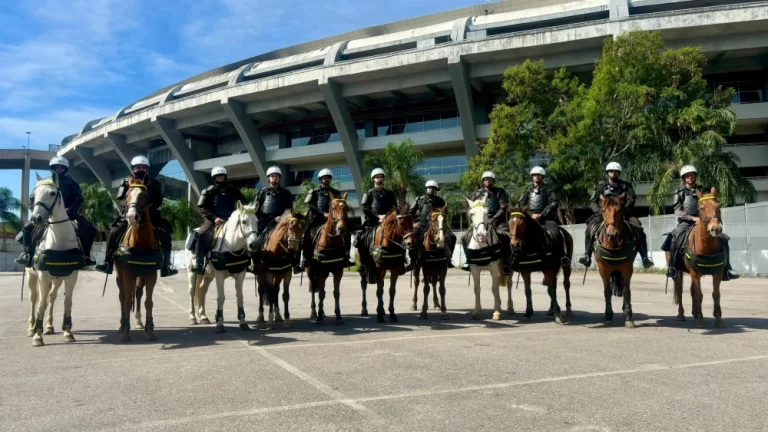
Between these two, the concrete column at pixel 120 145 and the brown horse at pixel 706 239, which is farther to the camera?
the concrete column at pixel 120 145

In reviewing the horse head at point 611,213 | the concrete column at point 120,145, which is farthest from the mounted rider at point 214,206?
the concrete column at point 120,145

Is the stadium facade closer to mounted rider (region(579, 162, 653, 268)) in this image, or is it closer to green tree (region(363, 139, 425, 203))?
green tree (region(363, 139, 425, 203))

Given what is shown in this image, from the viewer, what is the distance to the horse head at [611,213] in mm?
9477

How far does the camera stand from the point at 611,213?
9.54m

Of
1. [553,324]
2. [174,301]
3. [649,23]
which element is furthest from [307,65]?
[553,324]

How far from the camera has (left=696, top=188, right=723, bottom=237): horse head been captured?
8743 millimetres

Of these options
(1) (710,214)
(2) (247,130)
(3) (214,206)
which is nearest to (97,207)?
(2) (247,130)

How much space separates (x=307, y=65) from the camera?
1925 inches

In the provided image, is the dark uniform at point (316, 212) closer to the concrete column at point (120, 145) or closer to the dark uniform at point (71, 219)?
the dark uniform at point (71, 219)

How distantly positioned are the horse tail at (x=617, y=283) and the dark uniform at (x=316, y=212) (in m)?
5.04

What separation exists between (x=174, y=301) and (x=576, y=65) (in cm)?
2999

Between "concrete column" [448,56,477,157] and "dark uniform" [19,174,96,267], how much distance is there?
30454 millimetres

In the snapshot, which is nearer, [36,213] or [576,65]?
[36,213]

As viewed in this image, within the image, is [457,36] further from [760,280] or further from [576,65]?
[760,280]
